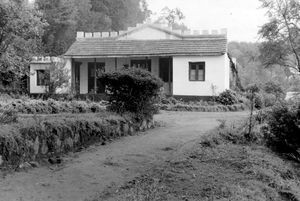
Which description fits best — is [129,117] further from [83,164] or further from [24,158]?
[24,158]

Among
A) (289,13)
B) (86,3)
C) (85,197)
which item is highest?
(86,3)

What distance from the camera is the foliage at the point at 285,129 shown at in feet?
31.7

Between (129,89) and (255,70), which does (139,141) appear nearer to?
(129,89)

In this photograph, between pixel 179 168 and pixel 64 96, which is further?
pixel 64 96

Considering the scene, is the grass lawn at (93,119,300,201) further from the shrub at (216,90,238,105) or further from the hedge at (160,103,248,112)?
the shrub at (216,90,238,105)

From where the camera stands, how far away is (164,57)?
1107 inches

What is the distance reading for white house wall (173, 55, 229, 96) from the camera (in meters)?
26.0

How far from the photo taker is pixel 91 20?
46312 mm

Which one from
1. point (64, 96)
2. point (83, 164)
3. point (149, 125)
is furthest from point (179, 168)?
point (64, 96)

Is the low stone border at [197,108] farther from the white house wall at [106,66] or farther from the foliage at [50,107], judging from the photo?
the foliage at [50,107]

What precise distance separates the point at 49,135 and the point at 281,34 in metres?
25.7

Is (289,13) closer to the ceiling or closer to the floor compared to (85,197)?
closer to the ceiling

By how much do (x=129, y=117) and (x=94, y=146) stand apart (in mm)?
A: 2380

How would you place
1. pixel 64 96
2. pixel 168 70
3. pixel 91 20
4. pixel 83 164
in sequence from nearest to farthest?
1. pixel 83 164
2. pixel 64 96
3. pixel 168 70
4. pixel 91 20
